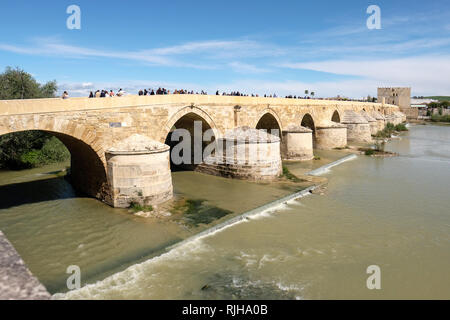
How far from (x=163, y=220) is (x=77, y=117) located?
391 cm

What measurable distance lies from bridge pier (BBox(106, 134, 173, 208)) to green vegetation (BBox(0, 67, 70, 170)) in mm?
9462

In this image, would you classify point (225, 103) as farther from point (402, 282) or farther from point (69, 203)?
point (402, 282)

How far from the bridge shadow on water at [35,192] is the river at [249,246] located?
9 cm

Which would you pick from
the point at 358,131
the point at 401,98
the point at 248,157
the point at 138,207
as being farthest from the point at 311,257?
the point at 401,98

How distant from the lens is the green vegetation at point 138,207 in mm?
9609

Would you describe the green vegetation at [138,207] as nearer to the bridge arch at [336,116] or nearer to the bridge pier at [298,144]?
the bridge pier at [298,144]

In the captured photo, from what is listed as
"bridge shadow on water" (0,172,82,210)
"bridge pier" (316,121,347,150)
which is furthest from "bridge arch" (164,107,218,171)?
"bridge pier" (316,121,347,150)

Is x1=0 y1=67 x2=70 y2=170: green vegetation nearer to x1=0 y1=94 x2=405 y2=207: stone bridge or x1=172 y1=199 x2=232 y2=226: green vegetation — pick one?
x1=0 y1=94 x2=405 y2=207: stone bridge

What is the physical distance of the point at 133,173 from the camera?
32.0 feet

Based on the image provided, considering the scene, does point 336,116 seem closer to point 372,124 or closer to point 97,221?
point 372,124

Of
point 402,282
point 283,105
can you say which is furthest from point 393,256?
point 283,105

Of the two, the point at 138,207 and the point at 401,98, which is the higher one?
the point at 401,98

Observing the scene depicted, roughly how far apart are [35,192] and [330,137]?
1949 centimetres

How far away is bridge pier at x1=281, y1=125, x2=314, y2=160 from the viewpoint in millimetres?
18906
